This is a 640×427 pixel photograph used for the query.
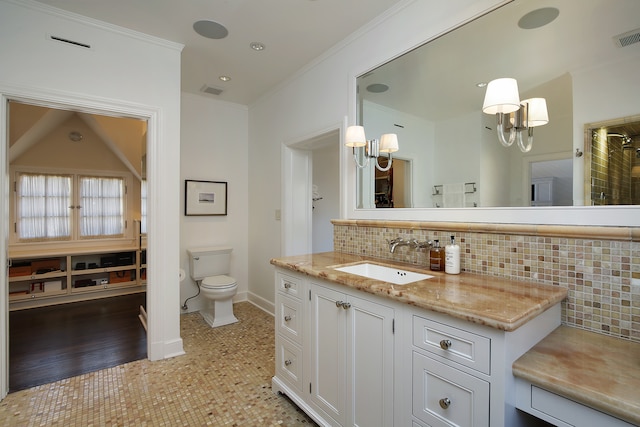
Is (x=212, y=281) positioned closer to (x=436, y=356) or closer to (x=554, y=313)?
(x=436, y=356)

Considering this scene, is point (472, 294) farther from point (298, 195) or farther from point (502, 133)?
point (298, 195)

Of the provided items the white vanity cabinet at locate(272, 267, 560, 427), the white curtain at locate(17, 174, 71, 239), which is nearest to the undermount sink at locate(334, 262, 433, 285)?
the white vanity cabinet at locate(272, 267, 560, 427)

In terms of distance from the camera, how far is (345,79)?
2.51 metres

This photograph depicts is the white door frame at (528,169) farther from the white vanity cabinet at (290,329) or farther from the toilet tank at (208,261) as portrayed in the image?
the toilet tank at (208,261)

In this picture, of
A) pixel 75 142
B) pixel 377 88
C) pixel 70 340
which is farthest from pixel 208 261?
pixel 75 142

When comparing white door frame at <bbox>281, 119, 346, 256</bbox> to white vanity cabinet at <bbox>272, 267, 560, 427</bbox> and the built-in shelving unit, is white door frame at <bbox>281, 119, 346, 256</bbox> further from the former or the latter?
the built-in shelving unit

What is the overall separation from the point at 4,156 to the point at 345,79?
8.17 feet

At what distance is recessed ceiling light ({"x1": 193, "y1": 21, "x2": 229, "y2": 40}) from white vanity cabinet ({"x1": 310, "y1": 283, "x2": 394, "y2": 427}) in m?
2.08

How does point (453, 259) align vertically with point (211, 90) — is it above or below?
below

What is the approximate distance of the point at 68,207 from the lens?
174 inches

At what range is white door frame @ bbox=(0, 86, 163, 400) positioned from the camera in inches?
79.8

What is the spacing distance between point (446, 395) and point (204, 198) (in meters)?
3.39

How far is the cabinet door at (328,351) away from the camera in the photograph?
155 cm

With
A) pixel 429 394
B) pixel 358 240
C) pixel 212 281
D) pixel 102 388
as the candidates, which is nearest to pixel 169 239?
pixel 212 281
